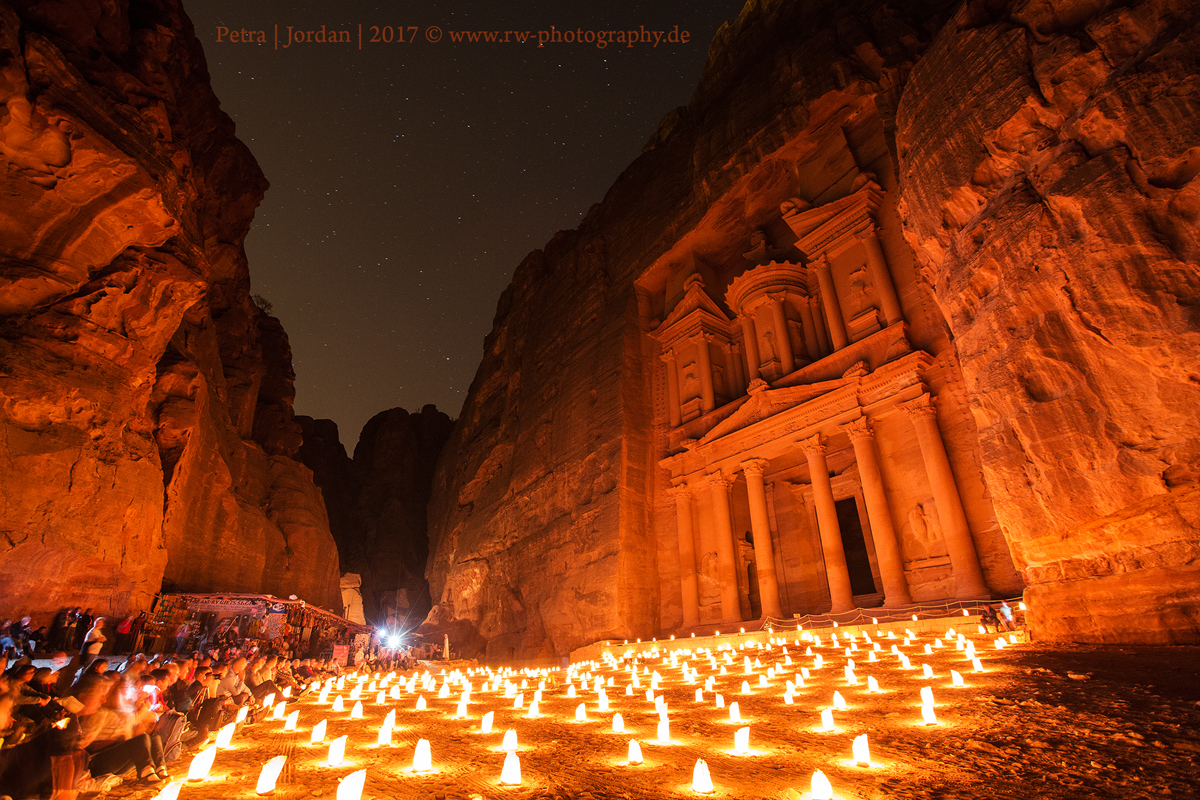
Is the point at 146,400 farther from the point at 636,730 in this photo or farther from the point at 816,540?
the point at 816,540

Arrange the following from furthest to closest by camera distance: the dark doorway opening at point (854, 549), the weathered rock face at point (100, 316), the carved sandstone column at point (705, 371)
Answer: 1. the carved sandstone column at point (705, 371)
2. the dark doorway opening at point (854, 549)
3. the weathered rock face at point (100, 316)

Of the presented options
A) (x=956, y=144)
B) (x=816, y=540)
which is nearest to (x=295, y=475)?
(x=816, y=540)

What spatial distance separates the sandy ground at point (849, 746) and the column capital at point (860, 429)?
11833 millimetres

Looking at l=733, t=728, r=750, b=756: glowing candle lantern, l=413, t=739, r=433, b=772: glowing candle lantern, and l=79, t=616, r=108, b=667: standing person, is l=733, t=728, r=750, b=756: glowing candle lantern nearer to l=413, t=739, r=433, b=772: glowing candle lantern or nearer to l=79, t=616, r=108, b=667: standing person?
l=413, t=739, r=433, b=772: glowing candle lantern

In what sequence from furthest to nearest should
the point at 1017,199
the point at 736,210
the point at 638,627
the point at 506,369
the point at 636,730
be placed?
the point at 506,369 < the point at 736,210 < the point at 638,627 < the point at 1017,199 < the point at 636,730

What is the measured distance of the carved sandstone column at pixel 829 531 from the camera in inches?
705

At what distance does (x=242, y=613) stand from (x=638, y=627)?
45.4 ft

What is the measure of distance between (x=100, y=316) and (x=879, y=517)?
857 inches

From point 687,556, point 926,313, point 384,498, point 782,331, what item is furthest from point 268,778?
point 384,498

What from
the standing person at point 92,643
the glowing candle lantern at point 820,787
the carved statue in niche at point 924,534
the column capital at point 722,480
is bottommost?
the glowing candle lantern at point 820,787

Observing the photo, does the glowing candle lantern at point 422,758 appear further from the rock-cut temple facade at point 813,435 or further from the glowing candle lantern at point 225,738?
the rock-cut temple facade at point 813,435

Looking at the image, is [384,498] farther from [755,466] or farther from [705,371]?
[755,466]

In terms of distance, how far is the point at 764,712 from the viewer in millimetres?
6203

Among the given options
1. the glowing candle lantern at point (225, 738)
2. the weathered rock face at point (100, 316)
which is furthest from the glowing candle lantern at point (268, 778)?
the weathered rock face at point (100, 316)
